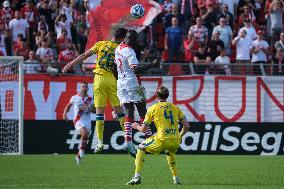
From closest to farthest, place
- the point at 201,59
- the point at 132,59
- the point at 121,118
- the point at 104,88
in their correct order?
the point at 132,59, the point at 104,88, the point at 121,118, the point at 201,59

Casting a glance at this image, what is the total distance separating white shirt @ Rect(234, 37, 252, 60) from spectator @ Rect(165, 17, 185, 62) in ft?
6.00

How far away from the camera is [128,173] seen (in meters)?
17.3

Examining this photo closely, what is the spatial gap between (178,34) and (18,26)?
508cm

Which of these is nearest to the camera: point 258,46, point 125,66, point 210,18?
point 125,66

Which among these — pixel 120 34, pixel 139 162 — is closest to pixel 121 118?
pixel 120 34

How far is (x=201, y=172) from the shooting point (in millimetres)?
17594

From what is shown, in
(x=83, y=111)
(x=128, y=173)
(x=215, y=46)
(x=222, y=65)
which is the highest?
(x=215, y=46)

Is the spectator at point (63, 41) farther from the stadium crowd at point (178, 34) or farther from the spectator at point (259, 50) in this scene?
the spectator at point (259, 50)

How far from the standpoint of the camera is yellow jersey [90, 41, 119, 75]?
1800 centimetres

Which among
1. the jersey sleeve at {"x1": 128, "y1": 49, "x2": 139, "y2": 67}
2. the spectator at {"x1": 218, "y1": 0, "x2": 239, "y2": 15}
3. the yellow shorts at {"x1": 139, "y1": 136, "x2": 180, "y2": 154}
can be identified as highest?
the spectator at {"x1": 218, "y1": 0, "x2": 239, "y2": 15}

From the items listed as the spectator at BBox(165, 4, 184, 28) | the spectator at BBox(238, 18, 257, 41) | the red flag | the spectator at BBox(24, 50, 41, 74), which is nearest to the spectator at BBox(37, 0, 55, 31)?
the red flag

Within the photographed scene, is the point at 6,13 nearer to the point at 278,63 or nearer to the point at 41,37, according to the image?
the point at 41,37

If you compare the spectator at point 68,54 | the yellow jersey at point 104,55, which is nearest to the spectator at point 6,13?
the spectator at point 68,54

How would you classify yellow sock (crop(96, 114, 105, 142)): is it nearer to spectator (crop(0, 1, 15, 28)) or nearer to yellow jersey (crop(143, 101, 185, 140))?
yellow jersey (crop(143, 101, 185, 140))
